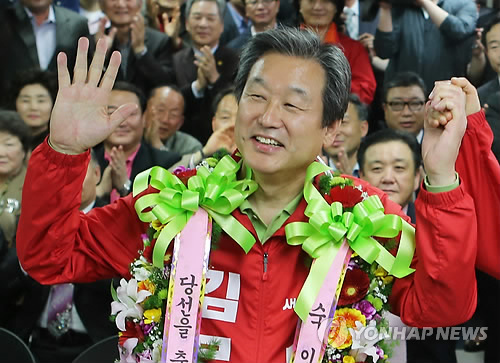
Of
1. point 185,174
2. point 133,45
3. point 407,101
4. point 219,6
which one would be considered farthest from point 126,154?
point 185,174

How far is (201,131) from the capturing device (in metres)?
5.73

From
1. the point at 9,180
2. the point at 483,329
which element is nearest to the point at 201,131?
the point at 9,180

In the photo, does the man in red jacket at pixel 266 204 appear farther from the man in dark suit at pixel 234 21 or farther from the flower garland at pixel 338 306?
the man in dark suit at pixel 234 21

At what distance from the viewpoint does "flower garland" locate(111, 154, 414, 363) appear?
2.42 meters

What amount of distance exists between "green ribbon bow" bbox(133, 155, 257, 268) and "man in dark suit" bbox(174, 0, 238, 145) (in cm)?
307

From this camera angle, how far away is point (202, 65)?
5715 millimetres

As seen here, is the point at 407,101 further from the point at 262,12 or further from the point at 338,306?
the point at 338,306

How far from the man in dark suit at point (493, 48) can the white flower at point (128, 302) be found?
3044 millimetres

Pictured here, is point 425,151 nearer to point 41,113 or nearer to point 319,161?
point 319,161

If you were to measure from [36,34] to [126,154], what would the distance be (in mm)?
1224

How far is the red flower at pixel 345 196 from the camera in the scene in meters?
2.52

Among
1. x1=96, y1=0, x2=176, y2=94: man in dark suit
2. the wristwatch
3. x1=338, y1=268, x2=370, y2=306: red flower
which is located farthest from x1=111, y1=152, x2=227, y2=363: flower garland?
x1=96, y1=0, x2=176, y2=94: man in dark suit

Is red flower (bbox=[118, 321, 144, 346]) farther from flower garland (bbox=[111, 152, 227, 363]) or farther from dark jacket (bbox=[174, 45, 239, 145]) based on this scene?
dark jacket (bbox=[174, 45, 239, 145])

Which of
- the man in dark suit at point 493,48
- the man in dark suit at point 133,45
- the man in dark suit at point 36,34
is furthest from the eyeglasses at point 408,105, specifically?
the man in dark suit at point 36,34
